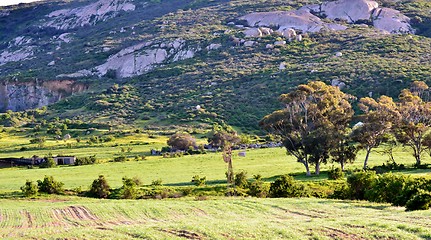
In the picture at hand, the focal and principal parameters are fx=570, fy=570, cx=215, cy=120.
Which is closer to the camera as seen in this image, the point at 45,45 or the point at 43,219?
the point at 43,219

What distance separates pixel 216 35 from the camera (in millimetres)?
156375

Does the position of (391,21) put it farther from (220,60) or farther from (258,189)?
(258,189)

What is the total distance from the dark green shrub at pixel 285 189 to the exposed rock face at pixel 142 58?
109 meters

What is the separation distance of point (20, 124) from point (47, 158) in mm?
54992

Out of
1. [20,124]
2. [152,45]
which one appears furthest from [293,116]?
[152,45]

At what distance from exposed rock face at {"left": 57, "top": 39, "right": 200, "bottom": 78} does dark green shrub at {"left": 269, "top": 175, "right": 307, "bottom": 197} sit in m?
109

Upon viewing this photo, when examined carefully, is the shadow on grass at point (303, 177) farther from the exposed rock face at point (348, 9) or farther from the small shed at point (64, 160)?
the exposed rock face at point (348, 9)

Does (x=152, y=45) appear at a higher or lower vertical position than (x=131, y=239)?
higher

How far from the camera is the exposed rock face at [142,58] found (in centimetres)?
14925

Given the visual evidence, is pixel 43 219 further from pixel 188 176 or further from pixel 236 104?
pixel 236 104

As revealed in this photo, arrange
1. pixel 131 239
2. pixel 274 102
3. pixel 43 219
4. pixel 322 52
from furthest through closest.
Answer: pixel 322 52 < pixel 274 102 < pixel 43 219 < pixel 131 239

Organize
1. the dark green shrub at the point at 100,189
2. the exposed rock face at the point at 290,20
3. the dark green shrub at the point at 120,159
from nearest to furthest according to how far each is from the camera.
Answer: the dark green shrub at the point at 100,189, the dark green shrub at the point at 120,159, the exposed rock face at the point at 290,20

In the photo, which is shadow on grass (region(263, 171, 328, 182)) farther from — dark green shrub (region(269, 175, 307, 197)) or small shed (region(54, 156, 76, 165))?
small shed (region(54, 156, 76, 165))

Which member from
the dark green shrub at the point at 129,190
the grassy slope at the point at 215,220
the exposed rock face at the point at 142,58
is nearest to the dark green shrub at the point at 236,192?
the dark green shrub at the point at 129,190
